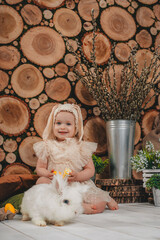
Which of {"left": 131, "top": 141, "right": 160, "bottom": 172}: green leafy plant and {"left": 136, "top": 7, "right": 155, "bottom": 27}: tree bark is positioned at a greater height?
{"left": 136, "top": 7, "right": 155, "bottom": 27}: tree bark

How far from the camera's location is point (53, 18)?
2.44 meters

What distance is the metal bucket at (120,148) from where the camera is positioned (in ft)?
6.86

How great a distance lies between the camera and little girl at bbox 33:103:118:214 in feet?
5.03

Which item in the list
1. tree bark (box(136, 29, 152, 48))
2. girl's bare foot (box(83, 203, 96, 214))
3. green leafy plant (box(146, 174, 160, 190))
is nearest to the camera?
girl's bare foot (box(83, 203, 96, 214))

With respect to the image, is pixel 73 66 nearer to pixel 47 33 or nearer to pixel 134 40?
pixel 47 33

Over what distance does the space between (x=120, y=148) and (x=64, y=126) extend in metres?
0.60

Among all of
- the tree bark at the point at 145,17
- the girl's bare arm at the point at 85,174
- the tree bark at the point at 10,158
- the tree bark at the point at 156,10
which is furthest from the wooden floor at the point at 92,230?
the tree bark at the point at 156,10

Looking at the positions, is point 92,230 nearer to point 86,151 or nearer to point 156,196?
point 86,151

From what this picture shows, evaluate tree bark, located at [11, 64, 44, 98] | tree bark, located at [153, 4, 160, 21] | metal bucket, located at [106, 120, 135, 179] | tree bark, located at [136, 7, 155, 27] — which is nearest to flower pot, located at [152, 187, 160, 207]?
metal bucket, located at [106, 120, 135, 179]

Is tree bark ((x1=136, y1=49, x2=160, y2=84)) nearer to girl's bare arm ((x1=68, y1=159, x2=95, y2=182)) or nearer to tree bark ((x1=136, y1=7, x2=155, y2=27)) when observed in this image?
tree bark ((x1=136, y1=7, x2=155, y2=27))

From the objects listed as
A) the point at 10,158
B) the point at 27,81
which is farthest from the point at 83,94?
the point at 10,158

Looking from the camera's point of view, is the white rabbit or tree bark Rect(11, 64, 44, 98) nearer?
the white rabbit

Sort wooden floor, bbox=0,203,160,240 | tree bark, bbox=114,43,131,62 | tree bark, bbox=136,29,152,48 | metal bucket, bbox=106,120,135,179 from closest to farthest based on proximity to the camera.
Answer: wooden floor, bbox=0,203,160,240
metal bucket, bbox=106,120,135,179
tree bark, bbox=114,43,131,62
tree bark, bbox=136,29,152,48

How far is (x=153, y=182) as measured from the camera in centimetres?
179
